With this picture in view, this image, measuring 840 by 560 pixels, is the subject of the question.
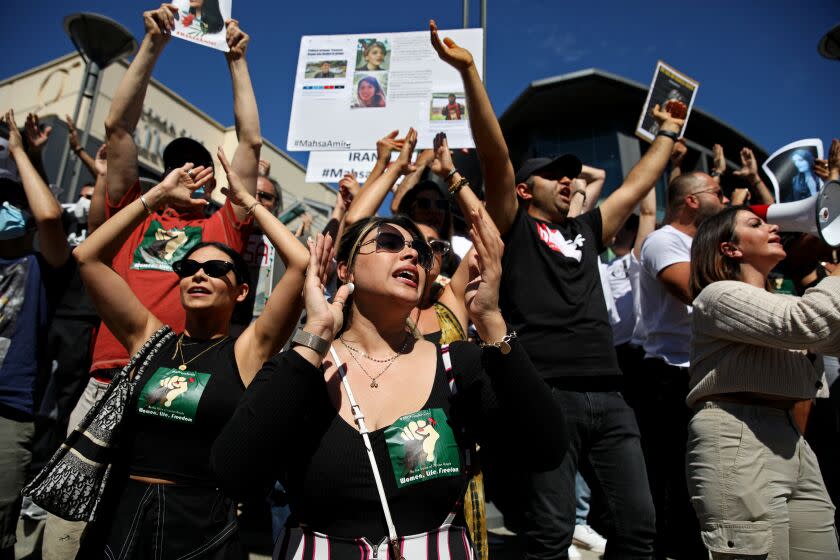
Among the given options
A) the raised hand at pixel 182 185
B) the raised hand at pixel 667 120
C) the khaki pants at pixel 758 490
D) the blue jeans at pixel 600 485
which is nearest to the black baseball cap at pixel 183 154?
the raised hand at pixel 182 185

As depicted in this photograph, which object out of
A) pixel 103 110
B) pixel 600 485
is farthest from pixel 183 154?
pixel 103 110

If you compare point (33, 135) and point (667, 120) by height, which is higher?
point (667, 120)

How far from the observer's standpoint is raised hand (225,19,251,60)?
344 centimetres

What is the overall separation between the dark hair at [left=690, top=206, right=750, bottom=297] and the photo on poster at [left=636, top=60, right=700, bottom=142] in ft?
4.42

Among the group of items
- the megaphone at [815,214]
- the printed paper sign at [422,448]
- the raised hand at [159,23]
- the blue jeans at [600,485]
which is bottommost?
the blue jeans at [600,485]

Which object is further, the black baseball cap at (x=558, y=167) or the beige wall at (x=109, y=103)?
the beige wall at (x=109, y=103)

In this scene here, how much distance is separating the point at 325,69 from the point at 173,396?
12.1 ft

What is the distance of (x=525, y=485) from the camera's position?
2441mm

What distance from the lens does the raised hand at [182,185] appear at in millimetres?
2594

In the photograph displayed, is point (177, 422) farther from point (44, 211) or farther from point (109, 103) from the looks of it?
point (109, 103)

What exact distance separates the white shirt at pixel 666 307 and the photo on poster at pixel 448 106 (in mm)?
1862

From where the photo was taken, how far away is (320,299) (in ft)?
5.37

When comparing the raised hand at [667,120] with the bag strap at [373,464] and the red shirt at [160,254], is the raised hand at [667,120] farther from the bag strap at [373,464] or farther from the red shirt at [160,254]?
the bag strap at [373,464]

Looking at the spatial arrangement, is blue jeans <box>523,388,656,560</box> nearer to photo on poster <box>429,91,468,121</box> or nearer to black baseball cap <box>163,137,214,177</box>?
black baseball cap <box>163,137,214,177</box>
